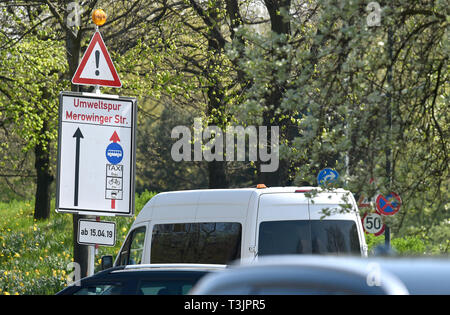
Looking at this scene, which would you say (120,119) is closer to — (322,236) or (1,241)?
(322,236)

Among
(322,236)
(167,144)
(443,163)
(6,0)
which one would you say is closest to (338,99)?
(443,163)

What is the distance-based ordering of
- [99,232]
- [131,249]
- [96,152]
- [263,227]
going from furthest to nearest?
[131,249]
[96,152]
[99,232]
[263,227]

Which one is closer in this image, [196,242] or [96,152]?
[196,242]

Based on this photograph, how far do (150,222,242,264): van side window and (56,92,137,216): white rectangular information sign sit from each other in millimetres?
744

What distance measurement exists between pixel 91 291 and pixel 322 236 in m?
4.13

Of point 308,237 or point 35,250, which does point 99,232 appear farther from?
point 35,250

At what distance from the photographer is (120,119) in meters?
11.4

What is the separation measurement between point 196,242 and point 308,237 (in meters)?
1.61

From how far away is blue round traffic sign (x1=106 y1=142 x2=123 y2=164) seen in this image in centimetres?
1130

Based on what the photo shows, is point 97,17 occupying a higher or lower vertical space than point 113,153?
higher

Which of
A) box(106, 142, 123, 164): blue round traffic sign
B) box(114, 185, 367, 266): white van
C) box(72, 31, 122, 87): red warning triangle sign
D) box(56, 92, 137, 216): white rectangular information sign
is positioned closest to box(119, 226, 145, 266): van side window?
box(114, 185, 367, 266): white van

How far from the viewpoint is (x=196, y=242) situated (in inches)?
438

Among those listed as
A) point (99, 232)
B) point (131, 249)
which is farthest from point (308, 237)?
point (131, 249)

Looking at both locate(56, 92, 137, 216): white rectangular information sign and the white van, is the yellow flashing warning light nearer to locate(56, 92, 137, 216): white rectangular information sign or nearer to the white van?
locate(56, 92, 137, 216): white rectangular information sign
